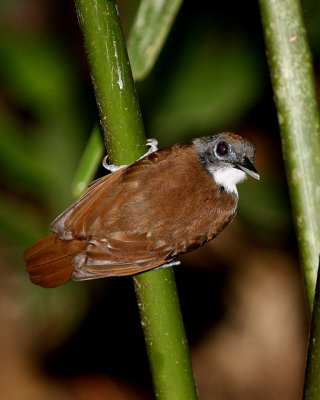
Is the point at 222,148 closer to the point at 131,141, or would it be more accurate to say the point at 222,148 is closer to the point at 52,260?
the point at 52,260

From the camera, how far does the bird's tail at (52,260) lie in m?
1.69

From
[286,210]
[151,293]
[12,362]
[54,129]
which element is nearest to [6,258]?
[12,362]

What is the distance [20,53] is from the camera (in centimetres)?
271

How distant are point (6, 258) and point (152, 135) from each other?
150cm

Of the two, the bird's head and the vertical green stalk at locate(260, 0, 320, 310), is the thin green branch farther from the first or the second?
the bird's head

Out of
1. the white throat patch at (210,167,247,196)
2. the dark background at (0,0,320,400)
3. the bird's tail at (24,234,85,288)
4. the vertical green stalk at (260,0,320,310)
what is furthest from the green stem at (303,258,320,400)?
the dark background at (0,0,320,400)

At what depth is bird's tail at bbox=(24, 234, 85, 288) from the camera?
1695 millimetres

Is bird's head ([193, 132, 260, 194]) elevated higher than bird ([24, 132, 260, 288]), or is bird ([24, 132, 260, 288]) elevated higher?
bird's head ([193, 132, 260, 194])

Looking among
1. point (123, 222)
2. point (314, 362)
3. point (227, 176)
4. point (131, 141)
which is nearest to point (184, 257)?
point (227, 176)

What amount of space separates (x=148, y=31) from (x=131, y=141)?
1.01ft

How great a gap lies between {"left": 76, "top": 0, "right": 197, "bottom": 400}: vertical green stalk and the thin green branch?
22cm

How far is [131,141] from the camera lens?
1201 millimetres

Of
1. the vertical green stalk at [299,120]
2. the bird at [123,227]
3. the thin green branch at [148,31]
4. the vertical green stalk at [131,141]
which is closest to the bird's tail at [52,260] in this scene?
the bird at [123,227]

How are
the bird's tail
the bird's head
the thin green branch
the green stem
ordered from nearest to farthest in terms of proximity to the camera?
the green stem
the thin green branch
the bird's tail
the bird's head
